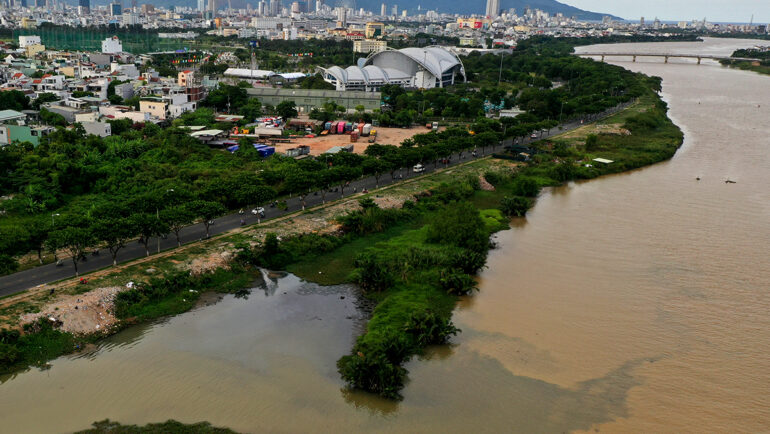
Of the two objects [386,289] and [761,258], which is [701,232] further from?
[386,289]

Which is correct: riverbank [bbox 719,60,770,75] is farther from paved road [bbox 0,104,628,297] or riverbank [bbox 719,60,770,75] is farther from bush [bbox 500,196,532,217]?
paved road [bbox 0,104,628,297]

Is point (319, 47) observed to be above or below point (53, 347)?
above

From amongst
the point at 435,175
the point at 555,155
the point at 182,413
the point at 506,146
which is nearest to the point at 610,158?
the point at 555,155

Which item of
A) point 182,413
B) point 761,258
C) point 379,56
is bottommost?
point 182,413

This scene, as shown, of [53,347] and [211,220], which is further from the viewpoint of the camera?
[211,220]

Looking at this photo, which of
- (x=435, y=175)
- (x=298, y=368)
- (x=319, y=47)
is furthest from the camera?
(x=319, y=47)

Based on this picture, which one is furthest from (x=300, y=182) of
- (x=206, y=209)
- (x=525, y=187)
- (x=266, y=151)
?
(x=525, y=187)

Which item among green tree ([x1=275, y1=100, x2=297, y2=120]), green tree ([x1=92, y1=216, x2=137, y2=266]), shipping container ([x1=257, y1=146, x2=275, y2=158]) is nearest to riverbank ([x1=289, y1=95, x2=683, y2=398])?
green tree ([x1=92, y1=216, x2=137, y2=266])
